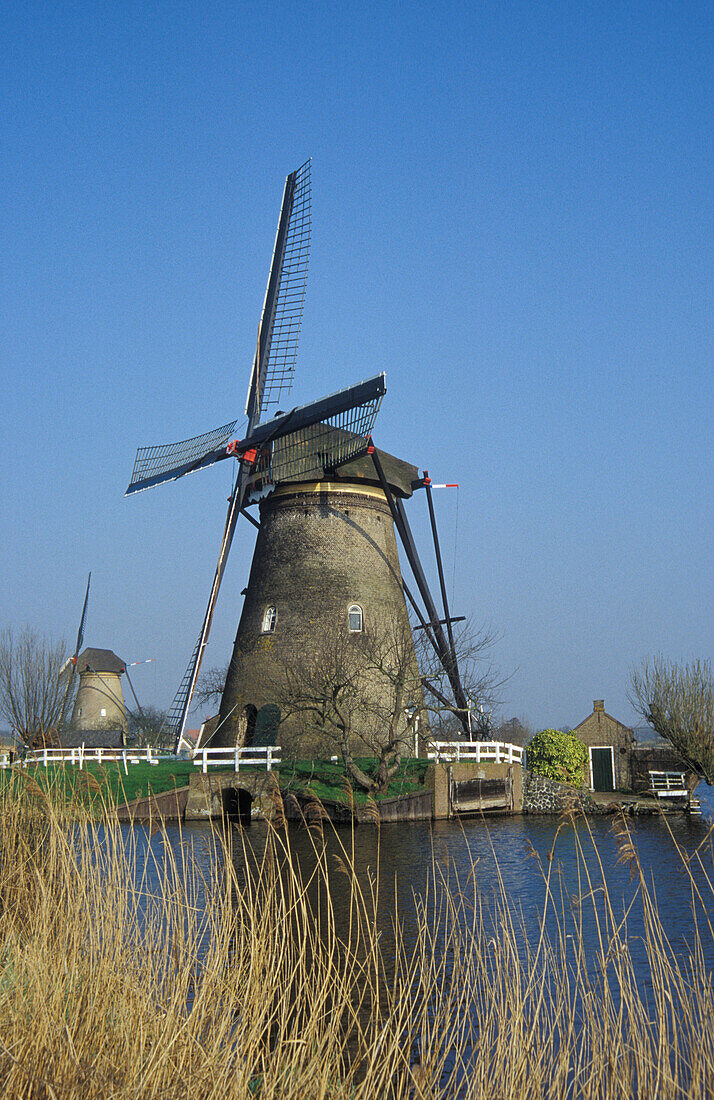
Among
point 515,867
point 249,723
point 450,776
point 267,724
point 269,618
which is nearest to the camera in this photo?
point 515,867

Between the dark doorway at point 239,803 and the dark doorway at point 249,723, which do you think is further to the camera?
the dark doorway at point 249,723

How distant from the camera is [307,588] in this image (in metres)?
21.9

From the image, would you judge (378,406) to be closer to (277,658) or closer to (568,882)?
(277,658)

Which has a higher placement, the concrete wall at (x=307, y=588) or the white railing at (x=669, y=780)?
the concrete wall at (x=307, y=588)

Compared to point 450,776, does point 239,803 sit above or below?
below

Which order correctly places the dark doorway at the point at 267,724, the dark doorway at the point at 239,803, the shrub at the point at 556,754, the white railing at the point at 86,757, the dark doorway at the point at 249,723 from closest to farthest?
the dark doorway at the point at 239,803, the dark doorway at the point at 267,724, the dark doorway at the point at 249,723, the white railing at the point at 86,757, the shrub at the point at 556,754

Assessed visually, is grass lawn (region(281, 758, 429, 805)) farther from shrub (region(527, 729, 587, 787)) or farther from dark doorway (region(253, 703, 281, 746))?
shrub (region(527, 729, 587, 787))

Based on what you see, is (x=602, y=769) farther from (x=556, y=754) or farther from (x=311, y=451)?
(x=311, y=451)

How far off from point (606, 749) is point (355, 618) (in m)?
10.7

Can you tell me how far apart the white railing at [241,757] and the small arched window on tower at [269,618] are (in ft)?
9.19

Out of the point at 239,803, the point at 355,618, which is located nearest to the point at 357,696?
the point at 355,618

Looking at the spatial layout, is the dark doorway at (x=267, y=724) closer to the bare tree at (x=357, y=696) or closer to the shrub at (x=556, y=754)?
the bare tree at (x=357, y=696)

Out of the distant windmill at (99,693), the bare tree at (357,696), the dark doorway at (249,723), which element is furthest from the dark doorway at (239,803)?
the distant windmill at (99,693)

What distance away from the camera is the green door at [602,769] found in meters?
27.9
